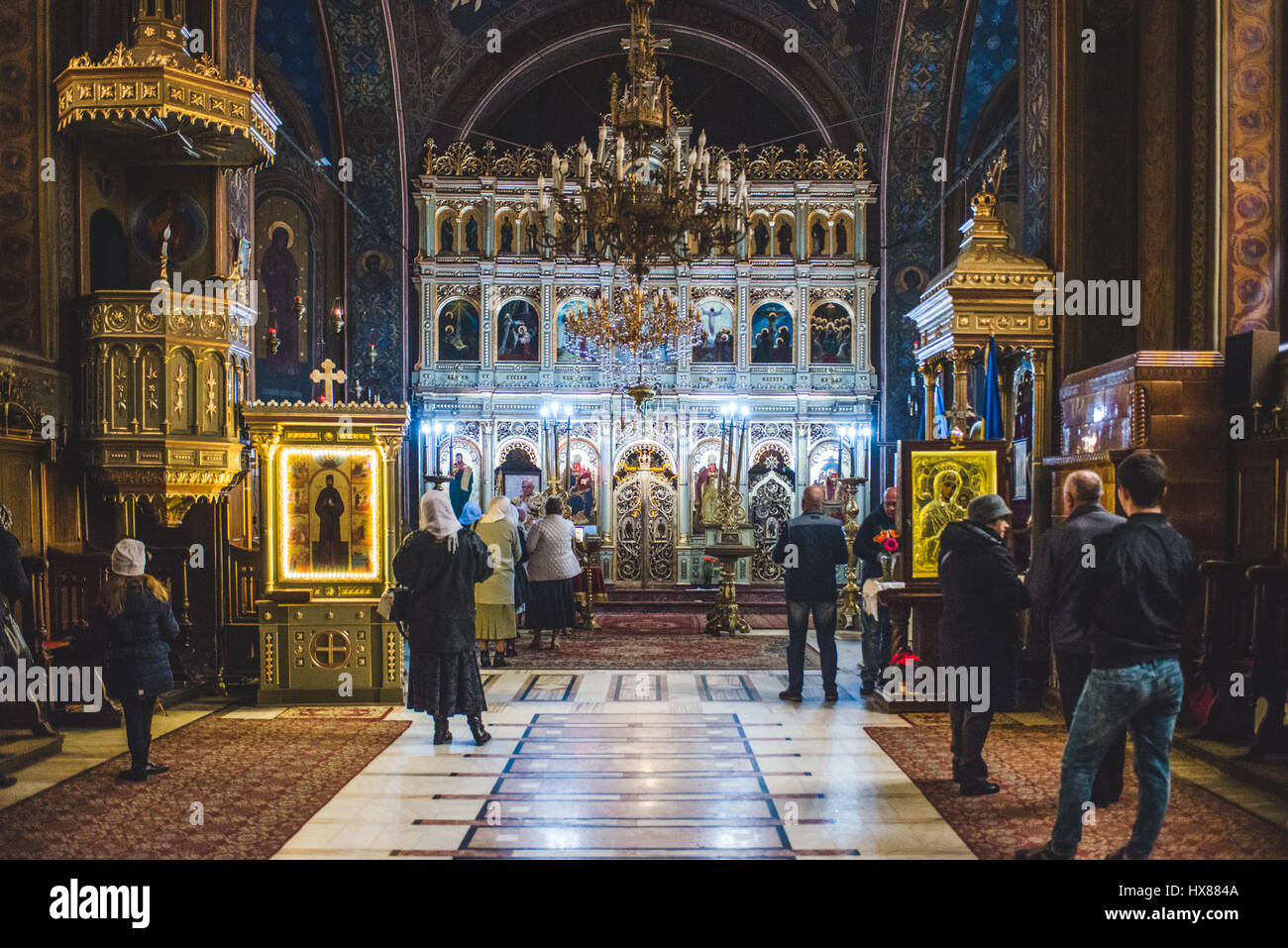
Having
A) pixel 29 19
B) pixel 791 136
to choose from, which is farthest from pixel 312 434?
pixel 791 136

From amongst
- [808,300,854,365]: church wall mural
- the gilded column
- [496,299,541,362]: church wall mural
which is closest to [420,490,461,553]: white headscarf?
the gilded column

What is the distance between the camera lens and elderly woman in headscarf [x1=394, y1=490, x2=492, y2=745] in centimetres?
619

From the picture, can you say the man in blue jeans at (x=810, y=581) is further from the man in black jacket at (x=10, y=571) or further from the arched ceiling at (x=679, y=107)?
the arched ceiling at (x=679, y=107)

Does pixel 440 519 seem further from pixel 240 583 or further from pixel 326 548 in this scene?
pixel 240 583

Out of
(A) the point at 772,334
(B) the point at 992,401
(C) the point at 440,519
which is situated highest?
(A) the point at 772,334

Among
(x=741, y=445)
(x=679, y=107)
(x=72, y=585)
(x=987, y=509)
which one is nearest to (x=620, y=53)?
(x=679, y=107)

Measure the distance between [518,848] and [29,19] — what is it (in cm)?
727

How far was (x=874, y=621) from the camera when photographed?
306 inches

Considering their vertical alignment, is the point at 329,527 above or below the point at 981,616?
above

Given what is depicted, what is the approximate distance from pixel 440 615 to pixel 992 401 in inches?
177

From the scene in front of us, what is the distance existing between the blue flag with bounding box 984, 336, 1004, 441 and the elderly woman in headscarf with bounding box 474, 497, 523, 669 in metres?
4.22

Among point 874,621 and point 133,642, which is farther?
point 874,621

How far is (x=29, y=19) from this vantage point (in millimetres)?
7664
